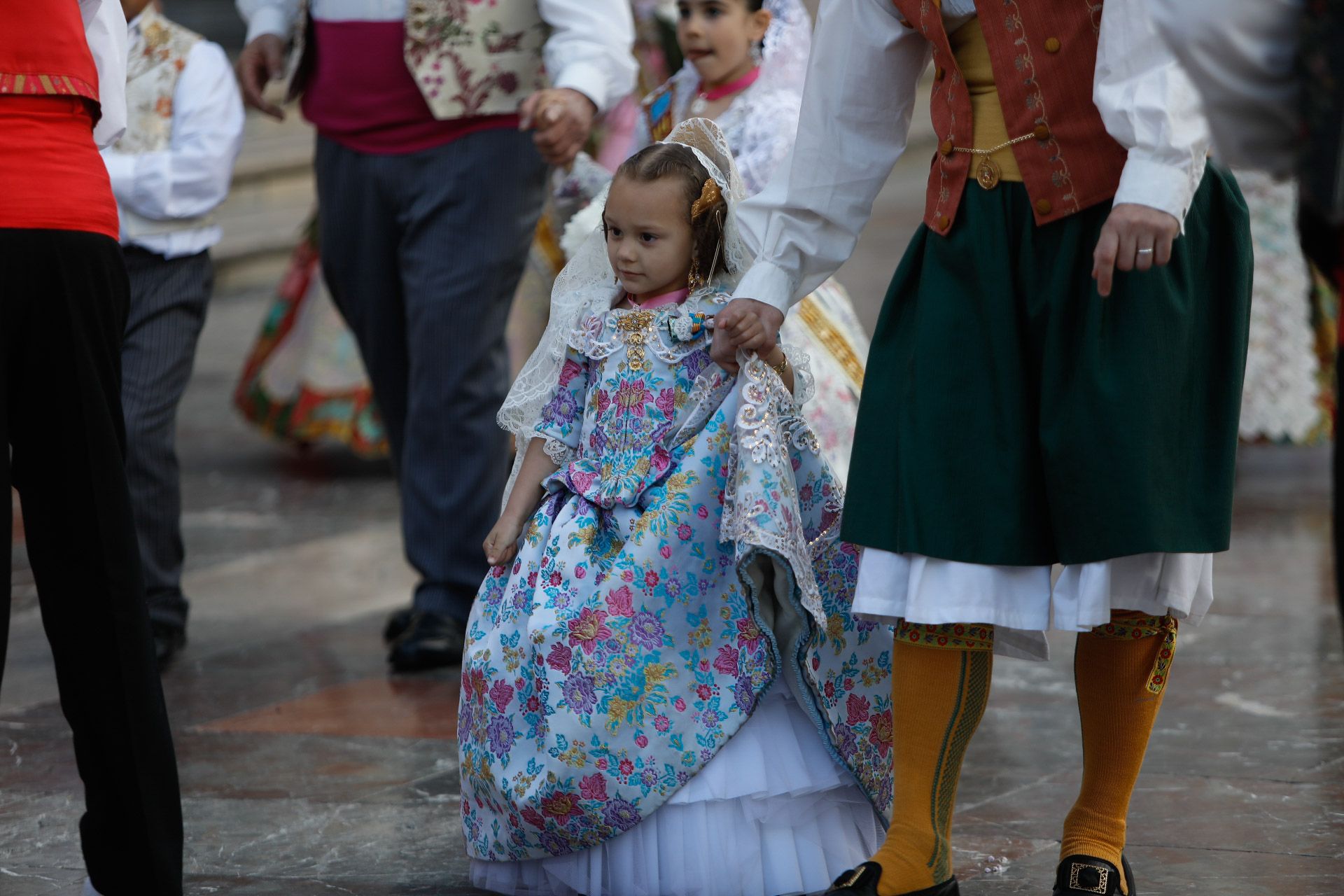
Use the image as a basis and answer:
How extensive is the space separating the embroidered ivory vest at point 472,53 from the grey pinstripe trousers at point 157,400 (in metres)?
0.77

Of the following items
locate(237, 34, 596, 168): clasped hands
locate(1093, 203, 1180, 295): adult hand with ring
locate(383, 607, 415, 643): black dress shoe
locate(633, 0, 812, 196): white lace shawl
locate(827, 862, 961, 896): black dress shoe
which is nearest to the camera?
locate(1093, 203, 1180, 295): adult hand with ring

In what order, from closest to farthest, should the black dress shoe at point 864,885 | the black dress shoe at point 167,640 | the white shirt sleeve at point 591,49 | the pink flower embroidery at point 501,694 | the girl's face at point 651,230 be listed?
1. the black dress shoe at point 864,885
2. the pink flower embroidery at point 501,694
3. the girl's face at point 651,230
4. the white shirt sleeve at point 591,49
5. the black dress shoe at point 167,640

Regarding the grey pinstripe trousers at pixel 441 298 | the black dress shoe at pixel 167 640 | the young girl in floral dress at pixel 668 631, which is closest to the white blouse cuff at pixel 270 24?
the grey pinstripe trousers at pixel 441 298

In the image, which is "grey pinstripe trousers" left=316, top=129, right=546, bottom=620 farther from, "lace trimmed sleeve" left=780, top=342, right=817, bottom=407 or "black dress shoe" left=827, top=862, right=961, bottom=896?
"black dress shoe" left=827, top=862, right=961, bottom=896

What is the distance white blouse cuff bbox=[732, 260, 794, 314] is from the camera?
2.83m

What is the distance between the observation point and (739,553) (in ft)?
9.19

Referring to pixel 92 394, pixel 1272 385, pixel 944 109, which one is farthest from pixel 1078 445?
pixel 1272 385

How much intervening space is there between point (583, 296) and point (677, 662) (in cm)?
66

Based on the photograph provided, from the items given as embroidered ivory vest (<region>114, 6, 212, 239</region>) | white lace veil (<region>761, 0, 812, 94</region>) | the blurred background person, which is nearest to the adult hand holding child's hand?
the blurred background person

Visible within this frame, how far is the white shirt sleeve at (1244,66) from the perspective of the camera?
5.99ft

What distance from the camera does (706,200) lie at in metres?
3.02

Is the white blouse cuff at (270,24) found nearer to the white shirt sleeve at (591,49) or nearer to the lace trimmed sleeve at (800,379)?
the white shirt sleeve at (591,49)

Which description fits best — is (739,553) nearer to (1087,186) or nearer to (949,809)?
(949,809)

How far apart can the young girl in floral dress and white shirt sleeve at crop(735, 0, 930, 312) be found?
0.54 ft
